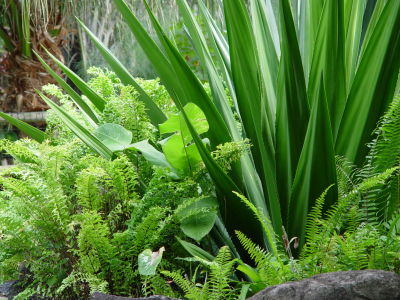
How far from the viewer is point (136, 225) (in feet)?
4.77

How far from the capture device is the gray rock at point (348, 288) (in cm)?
98

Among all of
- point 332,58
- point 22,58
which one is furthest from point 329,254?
point 22,58

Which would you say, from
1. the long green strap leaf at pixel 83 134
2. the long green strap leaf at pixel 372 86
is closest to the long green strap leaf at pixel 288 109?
the long green strap leaf at pixel 372 86

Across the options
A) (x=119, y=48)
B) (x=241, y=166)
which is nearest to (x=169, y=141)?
(x=241, y=166)

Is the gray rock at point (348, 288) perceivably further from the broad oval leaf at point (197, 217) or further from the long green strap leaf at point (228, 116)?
the long green strap leaf at point (228, 116)

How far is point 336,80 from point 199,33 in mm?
543

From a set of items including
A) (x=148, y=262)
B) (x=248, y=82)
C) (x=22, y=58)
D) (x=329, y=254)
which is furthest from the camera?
(x=22, y=58)

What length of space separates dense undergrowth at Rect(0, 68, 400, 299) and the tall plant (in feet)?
0.21

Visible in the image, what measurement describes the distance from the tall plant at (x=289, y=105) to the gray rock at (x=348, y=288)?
192mm

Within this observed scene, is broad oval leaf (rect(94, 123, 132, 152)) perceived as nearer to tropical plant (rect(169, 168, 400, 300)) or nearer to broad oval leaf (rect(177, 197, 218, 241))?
broad oval leaf (rect(177, 197, 218, 241))

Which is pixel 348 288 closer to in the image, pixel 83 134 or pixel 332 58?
pixel 332 58

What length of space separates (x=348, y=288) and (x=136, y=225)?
645 mm

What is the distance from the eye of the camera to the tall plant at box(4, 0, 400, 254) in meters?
1.35

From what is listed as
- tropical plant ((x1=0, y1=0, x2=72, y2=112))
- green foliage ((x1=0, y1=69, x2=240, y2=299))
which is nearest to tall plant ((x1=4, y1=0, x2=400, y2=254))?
green foliage ((x1=0, y1=69, x2=240, y2=299))
